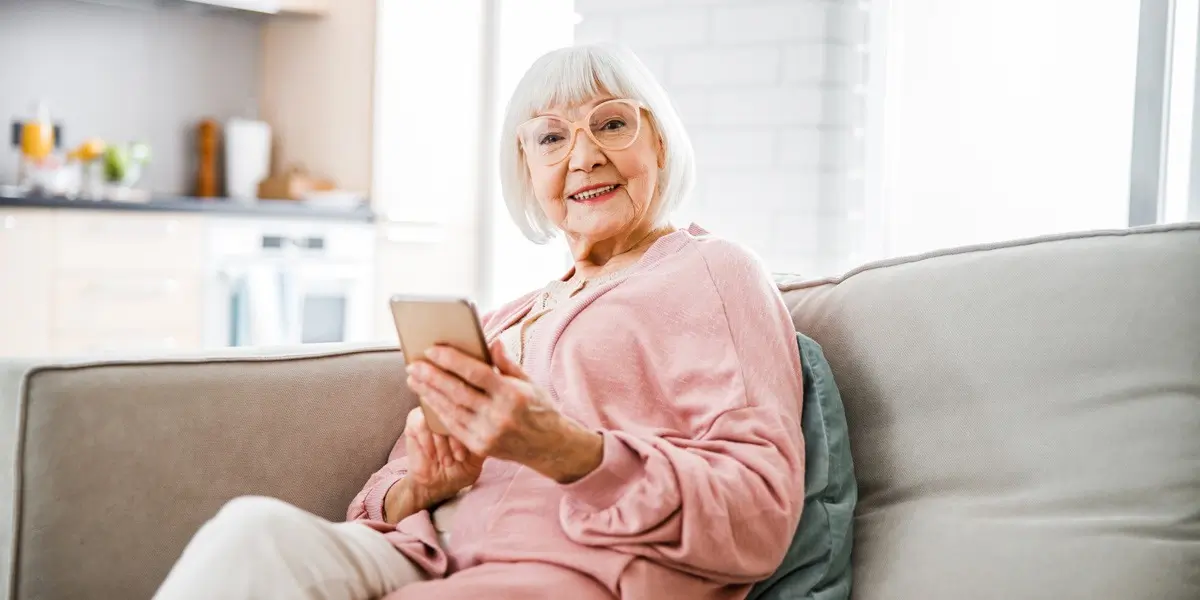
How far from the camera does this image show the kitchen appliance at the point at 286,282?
3.65m

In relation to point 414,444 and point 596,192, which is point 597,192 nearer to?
point 596,192

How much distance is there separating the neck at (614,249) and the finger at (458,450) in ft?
1.09

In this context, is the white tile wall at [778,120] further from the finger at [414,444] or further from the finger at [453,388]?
the finger at [453,388]

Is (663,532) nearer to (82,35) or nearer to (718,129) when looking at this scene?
(718,129)

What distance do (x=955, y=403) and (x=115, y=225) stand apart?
116 inches

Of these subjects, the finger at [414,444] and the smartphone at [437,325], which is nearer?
the smartphone at [437,325]

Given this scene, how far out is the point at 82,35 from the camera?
4.04 metres

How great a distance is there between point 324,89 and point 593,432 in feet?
11.5

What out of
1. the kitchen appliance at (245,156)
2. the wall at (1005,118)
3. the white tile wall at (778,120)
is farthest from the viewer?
the kitchen appliance at (245,156)

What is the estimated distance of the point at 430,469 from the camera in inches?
49.0

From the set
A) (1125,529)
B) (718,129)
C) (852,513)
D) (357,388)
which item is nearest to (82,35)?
(718,129)

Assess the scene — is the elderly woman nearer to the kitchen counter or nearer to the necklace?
the necklace

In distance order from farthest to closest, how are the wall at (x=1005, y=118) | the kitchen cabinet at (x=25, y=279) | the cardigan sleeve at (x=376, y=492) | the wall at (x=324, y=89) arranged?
the wall at (x=324, y=89), the kitchen cabinet at (x=25, y=279), the wall at (x=1005, y=118), the cardigan sleeve at (x=376, y=492)

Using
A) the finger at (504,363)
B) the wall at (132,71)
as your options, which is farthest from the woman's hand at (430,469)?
the wall at (132,71)
